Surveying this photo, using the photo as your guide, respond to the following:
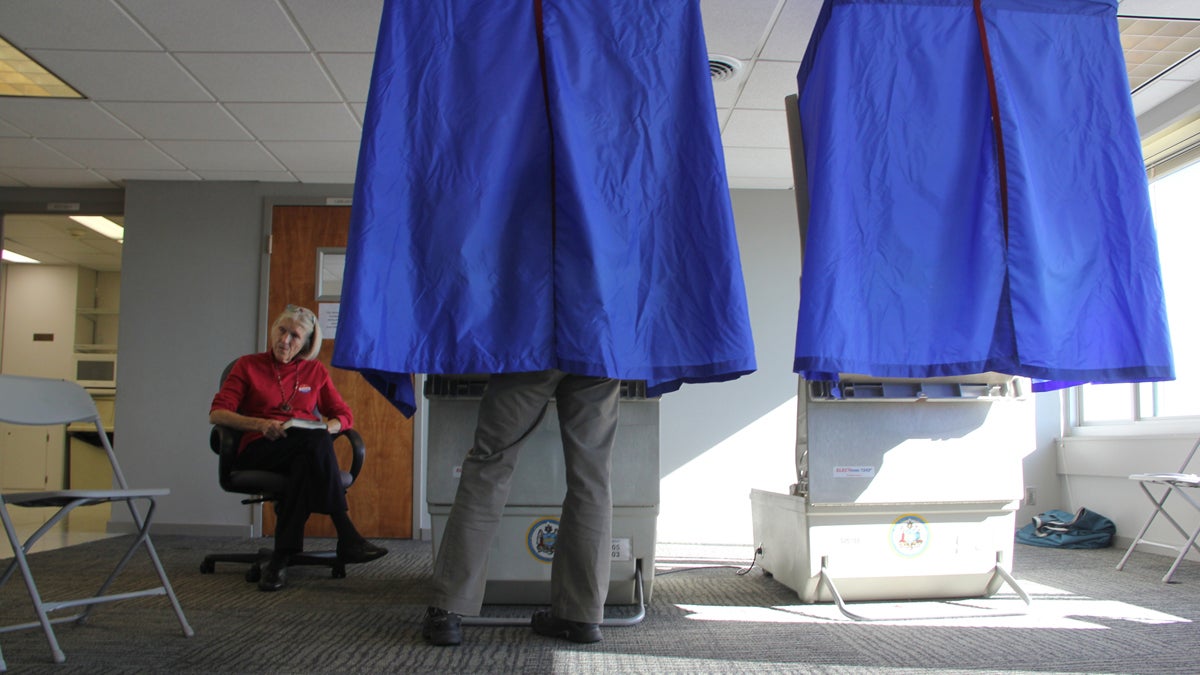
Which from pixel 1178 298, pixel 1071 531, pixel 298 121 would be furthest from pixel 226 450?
pixel 1178 298

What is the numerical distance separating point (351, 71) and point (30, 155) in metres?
2.36

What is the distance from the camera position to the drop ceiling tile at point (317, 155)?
14.9 feet

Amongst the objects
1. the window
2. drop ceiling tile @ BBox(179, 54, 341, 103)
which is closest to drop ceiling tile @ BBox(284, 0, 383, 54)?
drop ceiling tile @ BBox(179, 54, 341, 103)

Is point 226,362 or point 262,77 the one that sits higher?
point 262,77

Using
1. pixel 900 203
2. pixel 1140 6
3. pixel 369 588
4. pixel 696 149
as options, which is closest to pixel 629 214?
pixel 696 149

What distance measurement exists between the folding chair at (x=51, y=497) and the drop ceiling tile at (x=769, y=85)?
112 inches

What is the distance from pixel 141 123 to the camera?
4246 millimetres

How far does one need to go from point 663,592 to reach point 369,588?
1.01 metres

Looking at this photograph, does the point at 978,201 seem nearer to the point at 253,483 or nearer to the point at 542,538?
the point at 542,538

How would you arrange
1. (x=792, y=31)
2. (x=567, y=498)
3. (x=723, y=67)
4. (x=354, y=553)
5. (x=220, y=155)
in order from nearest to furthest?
(x=567, y=498)
(x=354, y=553)
(x=792, y=31)
(x=723, y=67)
(x=220, y=155)

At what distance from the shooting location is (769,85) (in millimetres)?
3865

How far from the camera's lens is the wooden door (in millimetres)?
4914

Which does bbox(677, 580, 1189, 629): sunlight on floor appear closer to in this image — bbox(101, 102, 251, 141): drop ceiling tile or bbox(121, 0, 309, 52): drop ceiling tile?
bbox(121, 0, 309, 52): drop ceiling tile

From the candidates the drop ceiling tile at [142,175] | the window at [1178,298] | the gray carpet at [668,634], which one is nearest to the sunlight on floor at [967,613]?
the gray carpet at [668,634]
